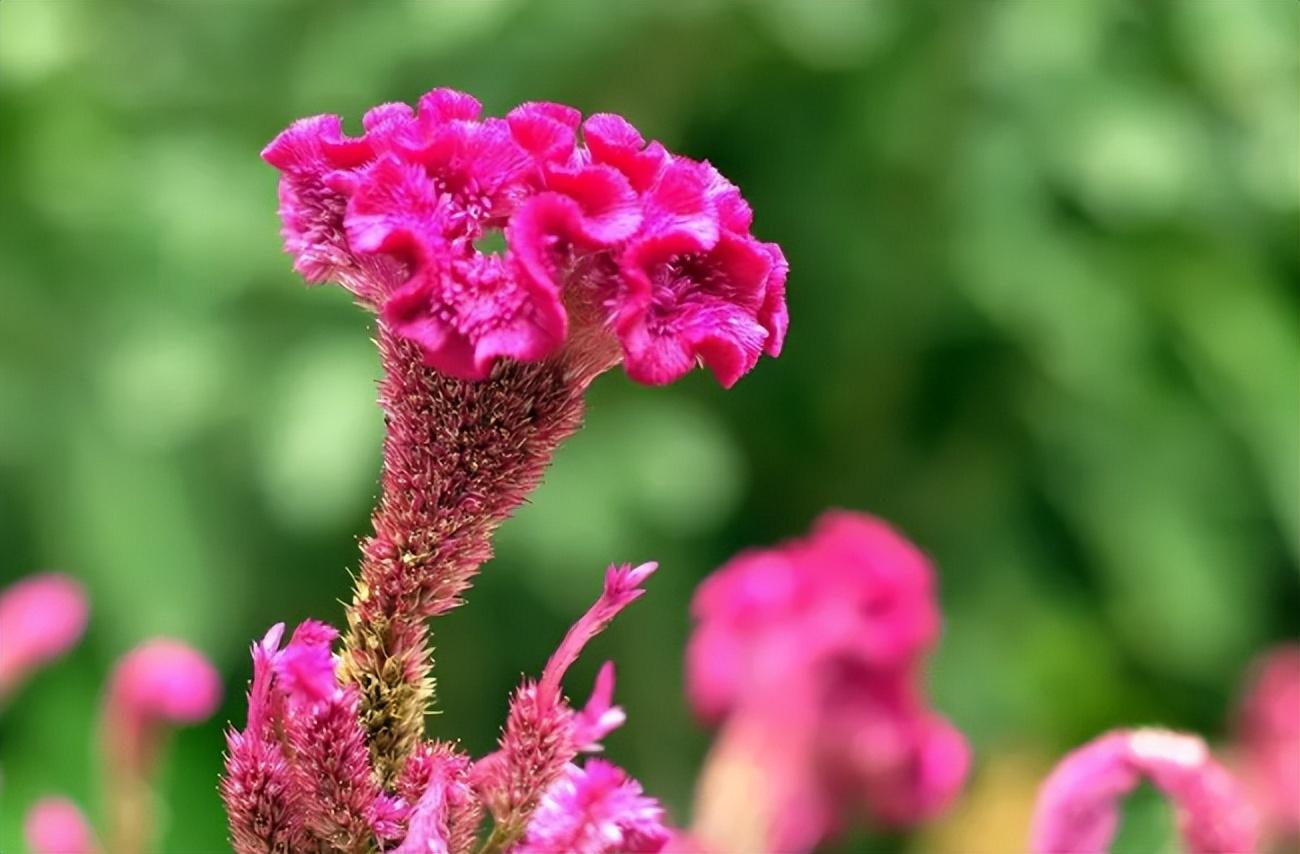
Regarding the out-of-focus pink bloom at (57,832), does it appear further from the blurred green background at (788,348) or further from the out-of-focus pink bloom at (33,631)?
the blurred green background at (788,348)

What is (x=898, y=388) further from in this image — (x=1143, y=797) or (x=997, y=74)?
(x=1143, y=797)

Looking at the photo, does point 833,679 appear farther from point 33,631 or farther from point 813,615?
point 33,631

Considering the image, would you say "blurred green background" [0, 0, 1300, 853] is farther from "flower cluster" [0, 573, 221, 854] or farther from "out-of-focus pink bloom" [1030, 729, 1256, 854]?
"out-of-focus pink bloom" [1030, 729, 1256, 854]

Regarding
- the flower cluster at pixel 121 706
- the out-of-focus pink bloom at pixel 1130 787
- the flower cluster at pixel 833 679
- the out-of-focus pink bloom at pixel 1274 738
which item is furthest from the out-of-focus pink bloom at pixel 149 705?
the out-of-focus pink bloom at pixel 1274 738

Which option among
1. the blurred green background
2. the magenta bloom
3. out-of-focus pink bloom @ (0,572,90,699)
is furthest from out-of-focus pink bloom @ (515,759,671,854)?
the blurred green background

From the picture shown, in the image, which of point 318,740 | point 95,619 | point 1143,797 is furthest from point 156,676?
point 95,619
